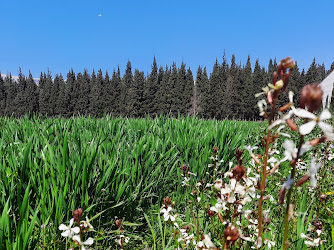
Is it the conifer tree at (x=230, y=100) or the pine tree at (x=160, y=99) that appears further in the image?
the pine tree at (x=160, y=99)

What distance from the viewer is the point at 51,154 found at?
195cm

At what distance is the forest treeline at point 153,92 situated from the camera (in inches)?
2004

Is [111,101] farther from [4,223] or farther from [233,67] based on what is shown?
[4,223]

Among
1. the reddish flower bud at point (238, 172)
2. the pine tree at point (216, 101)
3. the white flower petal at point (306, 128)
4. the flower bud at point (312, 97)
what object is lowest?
the reddish flower bud at point (238, 172)

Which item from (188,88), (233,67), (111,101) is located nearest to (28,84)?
(111,101)

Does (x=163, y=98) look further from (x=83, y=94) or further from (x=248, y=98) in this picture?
(x=83, y=94)

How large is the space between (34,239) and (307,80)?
7028 centimetres

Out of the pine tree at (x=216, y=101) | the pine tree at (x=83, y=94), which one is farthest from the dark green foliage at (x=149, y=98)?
the pine tree at (x=83, y=94)

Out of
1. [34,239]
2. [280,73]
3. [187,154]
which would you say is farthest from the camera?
[187,154]

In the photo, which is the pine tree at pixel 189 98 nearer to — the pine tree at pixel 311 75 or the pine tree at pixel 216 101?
the pine tree at pixel 216 101

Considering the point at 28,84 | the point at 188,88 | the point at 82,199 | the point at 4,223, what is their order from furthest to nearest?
the point at 28,84 → the point at 188,88 → the point at 82,199 → the point at 4,223

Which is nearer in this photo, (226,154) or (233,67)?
(226,154)

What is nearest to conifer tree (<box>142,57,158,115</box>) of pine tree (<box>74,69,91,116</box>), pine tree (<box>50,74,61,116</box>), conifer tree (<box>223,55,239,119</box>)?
pine tree (<box>74,69,91,116</box>)

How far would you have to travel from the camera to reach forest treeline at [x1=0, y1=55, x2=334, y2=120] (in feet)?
167
